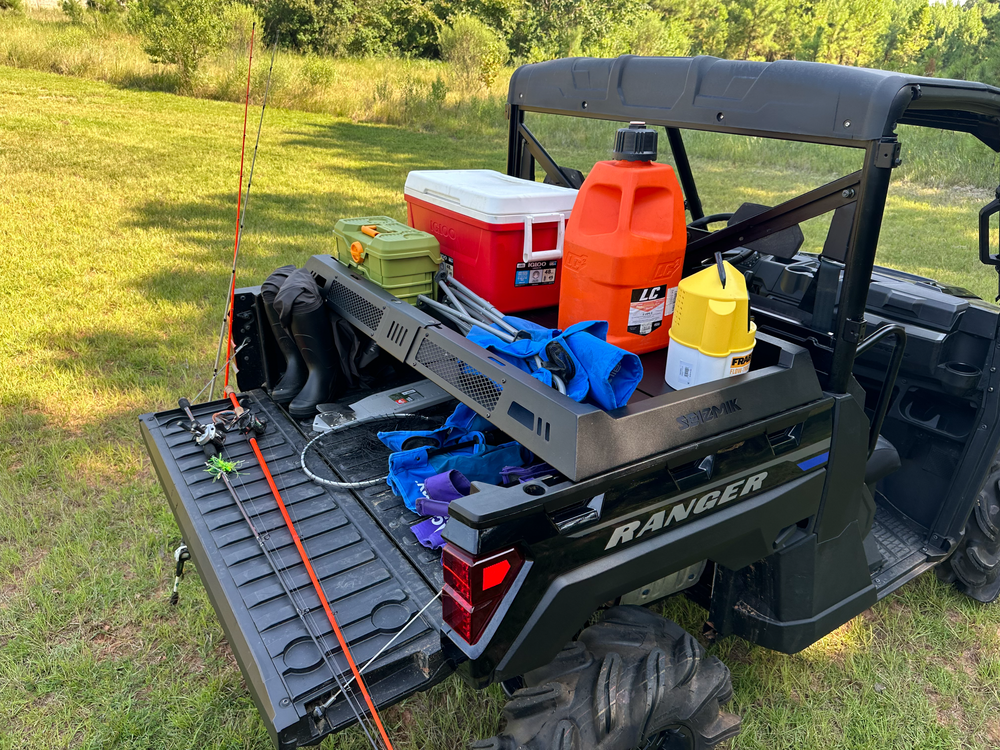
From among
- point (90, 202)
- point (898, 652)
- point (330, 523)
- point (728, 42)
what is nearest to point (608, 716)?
point (330, 523)

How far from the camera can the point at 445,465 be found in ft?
7.39

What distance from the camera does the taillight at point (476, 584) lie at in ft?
4.86

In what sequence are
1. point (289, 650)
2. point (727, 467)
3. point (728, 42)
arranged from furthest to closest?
point (728, 42) → point (727, 467) → point (289, 650)

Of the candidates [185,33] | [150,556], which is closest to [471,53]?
[185,33]

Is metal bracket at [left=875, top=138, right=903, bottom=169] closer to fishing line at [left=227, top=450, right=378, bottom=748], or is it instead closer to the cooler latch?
the cooler latch

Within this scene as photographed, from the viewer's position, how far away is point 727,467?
6.00 feet

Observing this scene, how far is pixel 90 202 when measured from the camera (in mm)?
8844

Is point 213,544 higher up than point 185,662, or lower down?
higher up

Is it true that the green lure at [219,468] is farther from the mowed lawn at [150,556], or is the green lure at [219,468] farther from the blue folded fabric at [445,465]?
the mowed lawn at [150,556]

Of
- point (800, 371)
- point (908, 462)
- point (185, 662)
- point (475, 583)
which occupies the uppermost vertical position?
point (800, 371)

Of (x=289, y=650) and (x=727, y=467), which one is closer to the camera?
(x=289, y=650)

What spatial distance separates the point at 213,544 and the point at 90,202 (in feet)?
27.8

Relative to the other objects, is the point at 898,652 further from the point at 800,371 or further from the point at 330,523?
the point at 330,523

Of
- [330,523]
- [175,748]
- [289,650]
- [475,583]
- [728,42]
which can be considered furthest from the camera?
[728,42]
